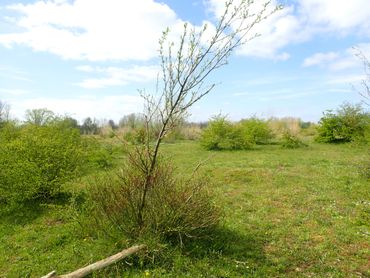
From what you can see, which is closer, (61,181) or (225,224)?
(225,224)

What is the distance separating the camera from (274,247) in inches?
244

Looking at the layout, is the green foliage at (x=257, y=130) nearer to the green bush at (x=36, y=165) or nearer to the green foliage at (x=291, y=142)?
the green foliage at (x=291, y=142)

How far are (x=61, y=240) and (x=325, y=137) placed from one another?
827 inches

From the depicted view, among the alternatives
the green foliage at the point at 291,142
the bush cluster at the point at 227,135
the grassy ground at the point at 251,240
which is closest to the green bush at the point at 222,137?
the bush cluster at the point at 227,135

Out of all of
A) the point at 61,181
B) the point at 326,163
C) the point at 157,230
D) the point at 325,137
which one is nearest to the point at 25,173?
the point at 61,181

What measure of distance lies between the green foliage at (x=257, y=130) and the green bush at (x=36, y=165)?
14702mm

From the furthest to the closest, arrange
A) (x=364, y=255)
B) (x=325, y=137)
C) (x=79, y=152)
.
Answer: (x=325, y=137) → (x=79, y=152) → (x=364, y=255)

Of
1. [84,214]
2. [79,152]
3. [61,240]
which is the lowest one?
[61,240]

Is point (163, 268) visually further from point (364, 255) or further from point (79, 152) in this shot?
point (79, 152)

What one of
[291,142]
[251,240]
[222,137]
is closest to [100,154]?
[222,137]

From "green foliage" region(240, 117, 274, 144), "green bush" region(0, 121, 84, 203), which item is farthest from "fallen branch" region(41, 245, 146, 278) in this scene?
"green foliage" region(240, 117, 274, 144)

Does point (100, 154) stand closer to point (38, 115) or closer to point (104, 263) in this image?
point (38, 115)

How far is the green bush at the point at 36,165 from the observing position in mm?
9039

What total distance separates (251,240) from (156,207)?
2002 mm
